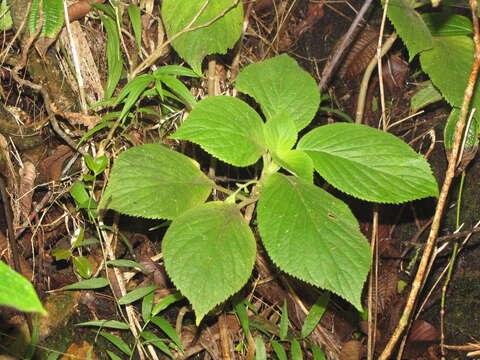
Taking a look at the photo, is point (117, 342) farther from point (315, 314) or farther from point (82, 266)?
point (315, 314)

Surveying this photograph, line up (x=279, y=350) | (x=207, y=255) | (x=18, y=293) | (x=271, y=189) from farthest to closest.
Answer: (x=279, y=350)
(x=271, y=189)
(x=207, y=255)
(x=18, y=293)

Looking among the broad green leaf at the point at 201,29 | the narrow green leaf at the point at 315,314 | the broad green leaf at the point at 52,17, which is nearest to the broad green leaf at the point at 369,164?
the broad green leaf at the point at 201,29

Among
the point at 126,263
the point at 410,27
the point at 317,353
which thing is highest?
the point at 410,27

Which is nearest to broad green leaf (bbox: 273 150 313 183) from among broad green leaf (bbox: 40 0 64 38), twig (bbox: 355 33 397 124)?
twig (bbox: 355 33 397 124)

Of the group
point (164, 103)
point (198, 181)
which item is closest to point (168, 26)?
→ point (164, 103)

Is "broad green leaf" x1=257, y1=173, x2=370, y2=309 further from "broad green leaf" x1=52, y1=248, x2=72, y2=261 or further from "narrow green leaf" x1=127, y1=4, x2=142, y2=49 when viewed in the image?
"narrow green leaf" x1=127, y1=4, x2=142, y2=49

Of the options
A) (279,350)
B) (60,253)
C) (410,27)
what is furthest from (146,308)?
(410,27)

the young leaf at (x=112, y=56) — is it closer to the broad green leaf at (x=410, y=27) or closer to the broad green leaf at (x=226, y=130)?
the broad green leaf at (x=226, y=130)
